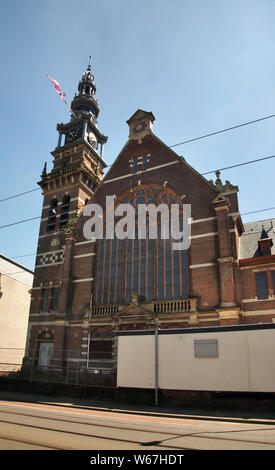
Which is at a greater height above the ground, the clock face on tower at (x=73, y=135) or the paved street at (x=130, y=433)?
the clock face on tower at (x=73, y=135)

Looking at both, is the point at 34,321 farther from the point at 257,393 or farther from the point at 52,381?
the point at 257,393

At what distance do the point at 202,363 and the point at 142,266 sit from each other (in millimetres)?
9739

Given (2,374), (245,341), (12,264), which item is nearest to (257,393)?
(245,341)

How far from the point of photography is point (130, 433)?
884cm

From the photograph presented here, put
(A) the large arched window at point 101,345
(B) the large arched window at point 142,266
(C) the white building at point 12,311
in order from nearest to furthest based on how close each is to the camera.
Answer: (B) the large arched window at point 142,266
(A) the large arched window at point 101,345
(C) the white building at point 12,311

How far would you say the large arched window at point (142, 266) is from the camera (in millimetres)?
22109

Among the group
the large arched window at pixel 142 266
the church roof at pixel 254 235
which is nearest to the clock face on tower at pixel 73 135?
the large arched window at pixel 142 266

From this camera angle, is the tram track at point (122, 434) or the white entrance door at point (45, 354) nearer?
the tram track at point (122, 434)

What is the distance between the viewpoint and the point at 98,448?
7066 millimetres

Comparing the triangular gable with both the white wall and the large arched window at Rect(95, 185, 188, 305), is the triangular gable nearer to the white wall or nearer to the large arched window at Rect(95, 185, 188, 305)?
the large arched window at Rect(95, 185, 188, 305)

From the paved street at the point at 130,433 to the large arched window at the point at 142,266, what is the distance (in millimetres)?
10198

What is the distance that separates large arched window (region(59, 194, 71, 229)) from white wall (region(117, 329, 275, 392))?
52.5 ft

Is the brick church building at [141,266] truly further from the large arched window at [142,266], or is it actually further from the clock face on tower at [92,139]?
the clock face on tower at [92,139]
